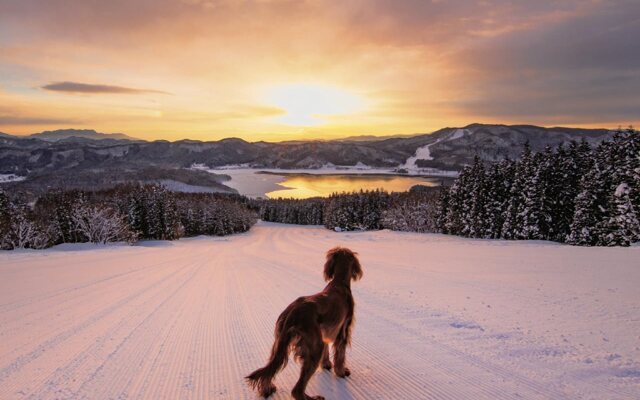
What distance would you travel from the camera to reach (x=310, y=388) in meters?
3.79

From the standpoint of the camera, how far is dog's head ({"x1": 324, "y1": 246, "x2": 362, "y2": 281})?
13.8 ft

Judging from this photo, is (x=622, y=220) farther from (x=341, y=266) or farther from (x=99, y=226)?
(x=99, y=226)

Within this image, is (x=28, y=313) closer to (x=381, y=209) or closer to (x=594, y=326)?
(x=594, y=326)

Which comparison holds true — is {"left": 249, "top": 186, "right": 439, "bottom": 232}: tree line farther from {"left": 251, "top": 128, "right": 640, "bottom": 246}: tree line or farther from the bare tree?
the bare tree

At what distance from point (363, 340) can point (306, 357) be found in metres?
2.10

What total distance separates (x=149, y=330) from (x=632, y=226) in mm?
34001

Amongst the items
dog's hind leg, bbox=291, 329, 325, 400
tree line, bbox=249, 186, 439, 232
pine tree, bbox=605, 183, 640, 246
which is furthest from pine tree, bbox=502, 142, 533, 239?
dog's hind leg, bbox=291, 329, 325, 400

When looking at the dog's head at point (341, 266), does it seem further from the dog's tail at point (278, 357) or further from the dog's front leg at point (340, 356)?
the dog's tail at point (278, 357)

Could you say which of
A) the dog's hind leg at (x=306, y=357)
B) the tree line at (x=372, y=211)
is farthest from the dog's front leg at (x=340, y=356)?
the tree line at (x=372, y=211)

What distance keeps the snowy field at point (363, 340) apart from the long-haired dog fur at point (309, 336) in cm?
37

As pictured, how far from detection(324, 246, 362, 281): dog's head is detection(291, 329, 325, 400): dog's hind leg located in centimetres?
101

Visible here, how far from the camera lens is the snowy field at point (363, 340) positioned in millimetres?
3699

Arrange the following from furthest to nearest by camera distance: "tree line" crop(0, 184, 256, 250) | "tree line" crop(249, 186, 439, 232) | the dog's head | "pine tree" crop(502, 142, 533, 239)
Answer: "tree line" crop(249, 186, 439, 232)
"tree line" crop(0, 184, 256, 250)
"pine tree" crop(502, 142, 533, 239)
the dog's head

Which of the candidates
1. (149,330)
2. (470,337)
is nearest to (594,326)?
(470,337)
